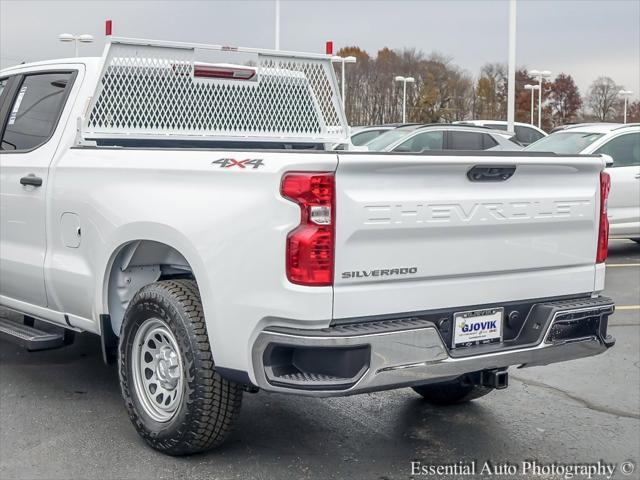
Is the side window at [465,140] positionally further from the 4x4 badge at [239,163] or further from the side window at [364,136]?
the 4x4 badge at [239,163]

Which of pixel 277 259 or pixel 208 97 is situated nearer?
pixel 277 259

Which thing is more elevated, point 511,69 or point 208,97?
point 511,69

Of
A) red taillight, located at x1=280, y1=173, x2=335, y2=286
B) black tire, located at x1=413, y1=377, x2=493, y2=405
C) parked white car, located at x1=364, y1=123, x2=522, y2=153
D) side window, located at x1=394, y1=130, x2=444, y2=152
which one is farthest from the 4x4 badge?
side window, located at x1=394, y1=130, x2=444, y2=152

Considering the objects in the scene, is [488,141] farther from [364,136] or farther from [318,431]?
[318,431]

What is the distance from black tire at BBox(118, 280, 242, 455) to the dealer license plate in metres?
1.08

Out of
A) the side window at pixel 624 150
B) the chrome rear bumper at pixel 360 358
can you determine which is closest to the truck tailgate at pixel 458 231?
the chrome rear bumper at pixel 360 358

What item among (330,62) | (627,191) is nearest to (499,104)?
(627,191)

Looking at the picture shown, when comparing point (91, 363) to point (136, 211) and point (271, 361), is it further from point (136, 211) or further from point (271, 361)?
point (271, 361)

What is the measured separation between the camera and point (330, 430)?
4.93 m

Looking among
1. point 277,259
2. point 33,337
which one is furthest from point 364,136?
point 277,259

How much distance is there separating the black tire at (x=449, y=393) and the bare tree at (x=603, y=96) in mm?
83173

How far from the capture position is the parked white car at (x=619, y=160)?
11602mm

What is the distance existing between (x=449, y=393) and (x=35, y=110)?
3227mm

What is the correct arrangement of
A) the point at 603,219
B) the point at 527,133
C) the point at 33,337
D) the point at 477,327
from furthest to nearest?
the point at 527,133 < the point at 33,337 < the point at 603,219 < the point at 477,327
